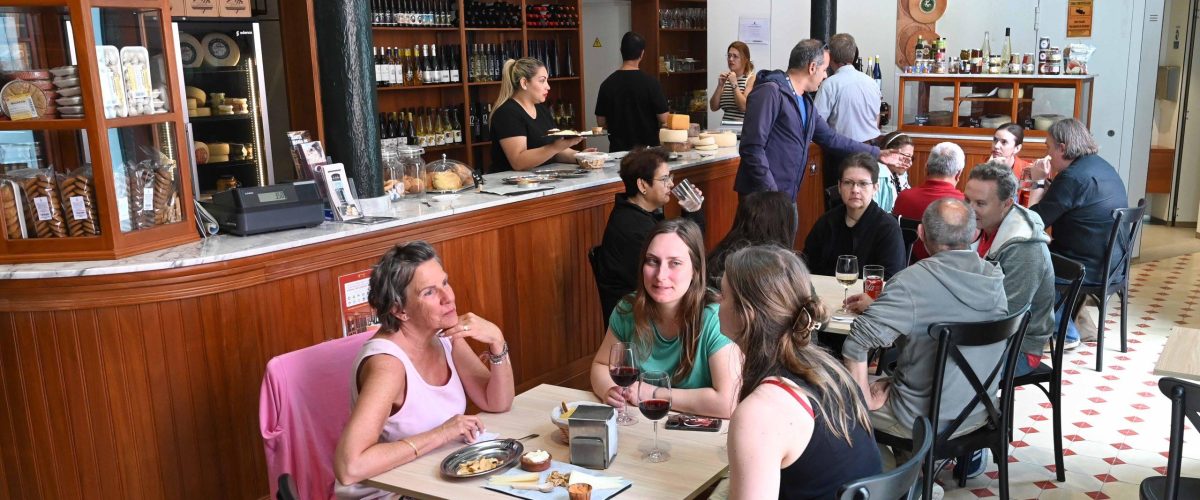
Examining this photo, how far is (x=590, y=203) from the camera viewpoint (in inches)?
206

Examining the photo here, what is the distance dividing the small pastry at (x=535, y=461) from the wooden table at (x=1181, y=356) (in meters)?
2.06

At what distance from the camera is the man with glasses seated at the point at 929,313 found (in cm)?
332

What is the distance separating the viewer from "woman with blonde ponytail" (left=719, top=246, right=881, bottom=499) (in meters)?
2.07

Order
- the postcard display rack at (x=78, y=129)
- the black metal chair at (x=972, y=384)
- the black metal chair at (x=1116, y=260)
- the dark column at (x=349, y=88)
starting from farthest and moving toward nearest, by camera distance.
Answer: the black metal chair at (x=1116, y=260) < the dark column at (x=349, y=88) < the postcard display rack at (x=78, y=129) < the black metal chair at (x=972, y=384)

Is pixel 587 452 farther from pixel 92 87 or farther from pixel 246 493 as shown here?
pixel 92 87

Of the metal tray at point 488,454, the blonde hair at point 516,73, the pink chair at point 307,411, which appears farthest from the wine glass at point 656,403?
the blonde hair at point 516,73

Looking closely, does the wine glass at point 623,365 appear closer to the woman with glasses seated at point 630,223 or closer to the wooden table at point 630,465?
the wooden table at point 630,465

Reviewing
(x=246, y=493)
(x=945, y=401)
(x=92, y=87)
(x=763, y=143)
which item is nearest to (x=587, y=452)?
(x=945, y=401)

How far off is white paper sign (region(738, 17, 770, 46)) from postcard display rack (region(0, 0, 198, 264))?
6427mm

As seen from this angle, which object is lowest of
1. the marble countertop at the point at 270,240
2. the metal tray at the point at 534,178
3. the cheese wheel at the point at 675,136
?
the marble countertop at the point at 270,240

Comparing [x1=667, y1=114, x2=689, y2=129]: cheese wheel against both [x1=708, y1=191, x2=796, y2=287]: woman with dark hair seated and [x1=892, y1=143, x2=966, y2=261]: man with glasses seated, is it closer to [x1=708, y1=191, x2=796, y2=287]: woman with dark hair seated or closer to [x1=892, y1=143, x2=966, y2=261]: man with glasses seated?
[x1=892, y1=143, x2=966, y2=261]: man with glasses seated

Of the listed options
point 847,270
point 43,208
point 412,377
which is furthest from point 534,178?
point 412,377

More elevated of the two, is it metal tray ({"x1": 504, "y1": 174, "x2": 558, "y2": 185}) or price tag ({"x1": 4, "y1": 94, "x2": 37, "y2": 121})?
price tag ({"x1": 4, "y1": 94, "x2": 37, "y2": 121})

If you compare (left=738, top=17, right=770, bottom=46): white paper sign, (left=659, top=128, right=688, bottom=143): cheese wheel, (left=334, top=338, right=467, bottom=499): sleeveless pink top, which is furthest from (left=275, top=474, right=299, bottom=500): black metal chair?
(left=738, top=17, right=770, bottom=46): white paper sign
